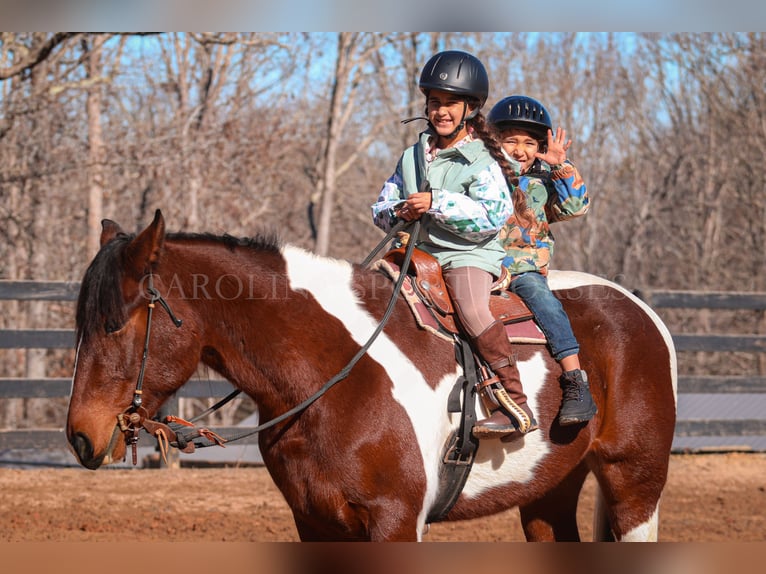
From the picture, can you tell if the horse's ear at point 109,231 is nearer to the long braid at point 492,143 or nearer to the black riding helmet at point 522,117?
the long braid at point 492,143

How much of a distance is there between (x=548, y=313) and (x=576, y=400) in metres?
0.42

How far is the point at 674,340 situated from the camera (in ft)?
30.6

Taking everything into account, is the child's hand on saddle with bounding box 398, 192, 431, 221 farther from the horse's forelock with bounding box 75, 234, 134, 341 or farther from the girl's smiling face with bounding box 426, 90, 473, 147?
the horse's forelock with bounding box 75, 234, 134, 341

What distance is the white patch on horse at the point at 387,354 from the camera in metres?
3.23

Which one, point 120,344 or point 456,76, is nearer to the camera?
point 120,344

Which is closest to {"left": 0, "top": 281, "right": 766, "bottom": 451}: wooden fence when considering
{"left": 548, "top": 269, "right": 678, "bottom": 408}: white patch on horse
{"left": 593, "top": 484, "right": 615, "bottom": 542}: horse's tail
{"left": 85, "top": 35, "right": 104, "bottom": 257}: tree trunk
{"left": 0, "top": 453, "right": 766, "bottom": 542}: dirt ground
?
{"left": 0, "top": 453, "right": 766, "bottom": 542}: dirt ground

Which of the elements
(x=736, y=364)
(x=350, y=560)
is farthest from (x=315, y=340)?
(x=736, y=364)

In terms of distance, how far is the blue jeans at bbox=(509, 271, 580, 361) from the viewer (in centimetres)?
360

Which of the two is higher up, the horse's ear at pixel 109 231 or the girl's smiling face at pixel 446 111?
the girl's smiling face at pixel 446 111

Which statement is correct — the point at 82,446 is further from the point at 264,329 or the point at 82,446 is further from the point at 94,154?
the point at 94,154

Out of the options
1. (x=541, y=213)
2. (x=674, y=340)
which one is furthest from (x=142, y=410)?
(x=674, y=340)

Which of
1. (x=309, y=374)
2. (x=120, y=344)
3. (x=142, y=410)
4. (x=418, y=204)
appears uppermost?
(x=418, y=204)

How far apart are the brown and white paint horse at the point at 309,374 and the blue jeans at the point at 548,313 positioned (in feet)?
0.29

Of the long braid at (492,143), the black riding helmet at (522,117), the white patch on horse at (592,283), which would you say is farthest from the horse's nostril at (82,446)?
the black riding helmet at (522,117)
